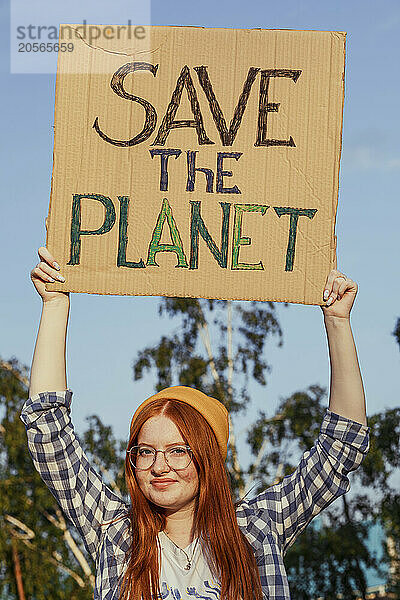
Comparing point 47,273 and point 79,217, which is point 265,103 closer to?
point 79,217

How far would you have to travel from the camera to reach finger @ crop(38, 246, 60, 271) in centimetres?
263

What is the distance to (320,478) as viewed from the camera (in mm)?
2457

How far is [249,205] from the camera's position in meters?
2.69

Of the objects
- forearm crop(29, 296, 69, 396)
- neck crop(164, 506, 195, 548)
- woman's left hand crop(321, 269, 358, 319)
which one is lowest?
neck crop(164, 506, 195, 548)

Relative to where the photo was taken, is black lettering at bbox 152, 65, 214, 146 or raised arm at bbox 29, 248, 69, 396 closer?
raised arm at bbox 29, 248, 69, 396

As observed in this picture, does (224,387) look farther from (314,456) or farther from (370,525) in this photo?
(314,456)

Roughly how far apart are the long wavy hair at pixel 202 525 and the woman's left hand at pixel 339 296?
455 millimetres

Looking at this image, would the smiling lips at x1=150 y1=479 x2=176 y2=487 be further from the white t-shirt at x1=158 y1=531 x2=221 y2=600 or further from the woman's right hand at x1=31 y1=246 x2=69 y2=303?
the woman's right hand at x1=31 y1=246 x2=69 y2=303

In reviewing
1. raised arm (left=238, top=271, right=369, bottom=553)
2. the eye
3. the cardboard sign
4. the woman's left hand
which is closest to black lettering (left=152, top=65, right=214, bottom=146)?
the cardboard sign

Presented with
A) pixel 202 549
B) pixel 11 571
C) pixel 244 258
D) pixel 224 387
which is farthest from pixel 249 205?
pixel 11 571

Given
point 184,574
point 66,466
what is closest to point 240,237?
point 66,466

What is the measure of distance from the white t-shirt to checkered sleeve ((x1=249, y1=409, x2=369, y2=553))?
22cm

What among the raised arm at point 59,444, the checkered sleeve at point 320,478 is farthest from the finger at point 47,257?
the checkered sleeve at point 320,478

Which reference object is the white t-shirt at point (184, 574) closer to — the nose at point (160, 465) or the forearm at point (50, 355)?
the nose at point (160, 465)
